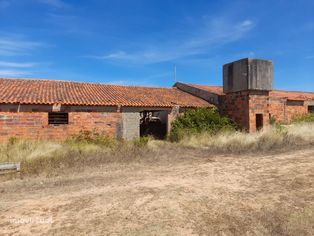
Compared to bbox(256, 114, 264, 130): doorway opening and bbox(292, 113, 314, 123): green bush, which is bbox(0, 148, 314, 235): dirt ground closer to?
bbox(256, 114, 264, 130): doorway opening

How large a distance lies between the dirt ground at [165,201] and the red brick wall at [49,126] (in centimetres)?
591

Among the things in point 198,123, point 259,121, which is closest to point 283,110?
point 259,121

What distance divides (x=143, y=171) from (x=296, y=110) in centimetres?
1766

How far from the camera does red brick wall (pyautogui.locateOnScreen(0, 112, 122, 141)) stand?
44.7 feet

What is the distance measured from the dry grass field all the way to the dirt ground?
0.06 feet

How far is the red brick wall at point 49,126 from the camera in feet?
44.7

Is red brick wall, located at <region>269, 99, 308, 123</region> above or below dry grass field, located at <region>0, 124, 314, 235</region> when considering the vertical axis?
above

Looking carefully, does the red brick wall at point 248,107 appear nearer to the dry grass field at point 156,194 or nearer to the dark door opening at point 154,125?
the dark door opening at point 154,125

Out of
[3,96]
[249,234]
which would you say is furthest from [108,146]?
[249,234]

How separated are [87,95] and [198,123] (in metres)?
6.56

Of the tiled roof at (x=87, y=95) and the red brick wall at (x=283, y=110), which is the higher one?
the tiled roof at (x=87, y=95)

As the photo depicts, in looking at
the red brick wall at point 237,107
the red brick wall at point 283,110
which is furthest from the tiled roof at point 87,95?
the red brick wall at point 283,110

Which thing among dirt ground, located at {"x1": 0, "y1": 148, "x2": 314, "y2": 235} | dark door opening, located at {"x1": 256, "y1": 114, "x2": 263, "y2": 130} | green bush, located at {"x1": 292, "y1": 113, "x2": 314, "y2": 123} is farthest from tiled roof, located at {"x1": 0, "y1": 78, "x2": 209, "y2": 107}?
green bush, located at {"x1": 292, "y1": 113, "x2": 314, "y2": 123}

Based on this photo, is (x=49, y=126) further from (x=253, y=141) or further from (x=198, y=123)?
(x=253, y=141)
